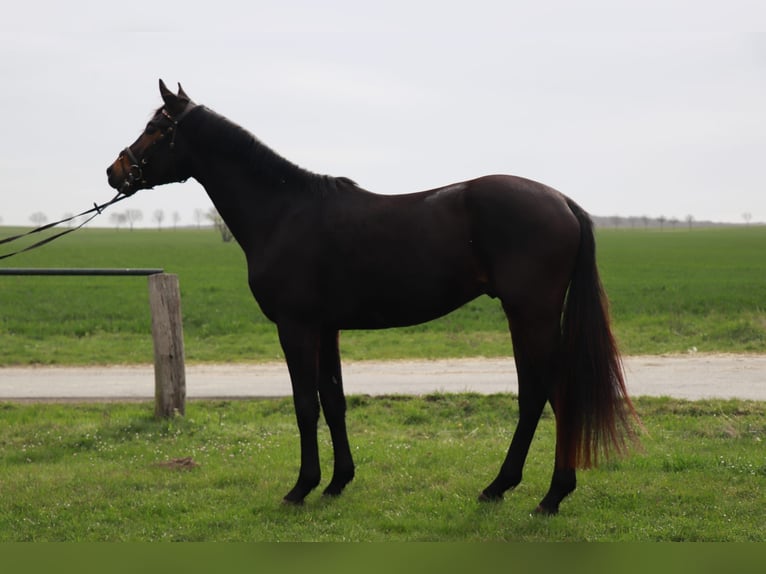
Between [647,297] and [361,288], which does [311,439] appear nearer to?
[361,288]

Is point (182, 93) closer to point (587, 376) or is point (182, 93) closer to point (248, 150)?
point (248, 150)

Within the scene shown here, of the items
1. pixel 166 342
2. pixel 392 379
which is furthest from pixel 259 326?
pixel 166 342

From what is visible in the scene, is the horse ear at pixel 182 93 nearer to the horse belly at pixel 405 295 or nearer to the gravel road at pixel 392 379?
the horse belly at pixel 405 295

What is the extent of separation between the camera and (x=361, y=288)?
204 inches

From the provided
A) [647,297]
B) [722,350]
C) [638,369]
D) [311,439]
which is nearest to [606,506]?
[311,439]

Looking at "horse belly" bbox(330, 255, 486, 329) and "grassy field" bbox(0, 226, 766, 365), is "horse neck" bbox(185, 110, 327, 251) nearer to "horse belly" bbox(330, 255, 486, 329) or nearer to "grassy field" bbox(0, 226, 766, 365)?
"horse belly" bbox(330, 255, 486, 329)

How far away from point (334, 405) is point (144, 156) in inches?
92.1

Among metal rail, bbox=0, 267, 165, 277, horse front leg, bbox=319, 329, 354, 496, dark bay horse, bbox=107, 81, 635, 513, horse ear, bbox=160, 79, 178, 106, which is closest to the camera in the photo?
dark bay horse, bbox=107, 81, 635, 513

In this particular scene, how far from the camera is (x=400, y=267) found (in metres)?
5.09

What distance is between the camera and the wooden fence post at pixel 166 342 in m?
7.91

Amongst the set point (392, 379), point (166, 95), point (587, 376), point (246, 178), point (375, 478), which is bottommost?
point (375, 478)

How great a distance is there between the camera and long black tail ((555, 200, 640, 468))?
4.92 metres

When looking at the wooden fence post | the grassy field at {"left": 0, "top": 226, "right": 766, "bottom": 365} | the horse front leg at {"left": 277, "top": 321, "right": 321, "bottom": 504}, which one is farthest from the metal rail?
the grassy field at {"left": 0, "top": 226, "right": 766, "bottom": 365}

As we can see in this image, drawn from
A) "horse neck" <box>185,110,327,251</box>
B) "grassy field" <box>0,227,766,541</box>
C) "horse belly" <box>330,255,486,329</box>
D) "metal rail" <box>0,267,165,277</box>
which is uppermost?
"horse neck" <box>185,110,327,251</box>
